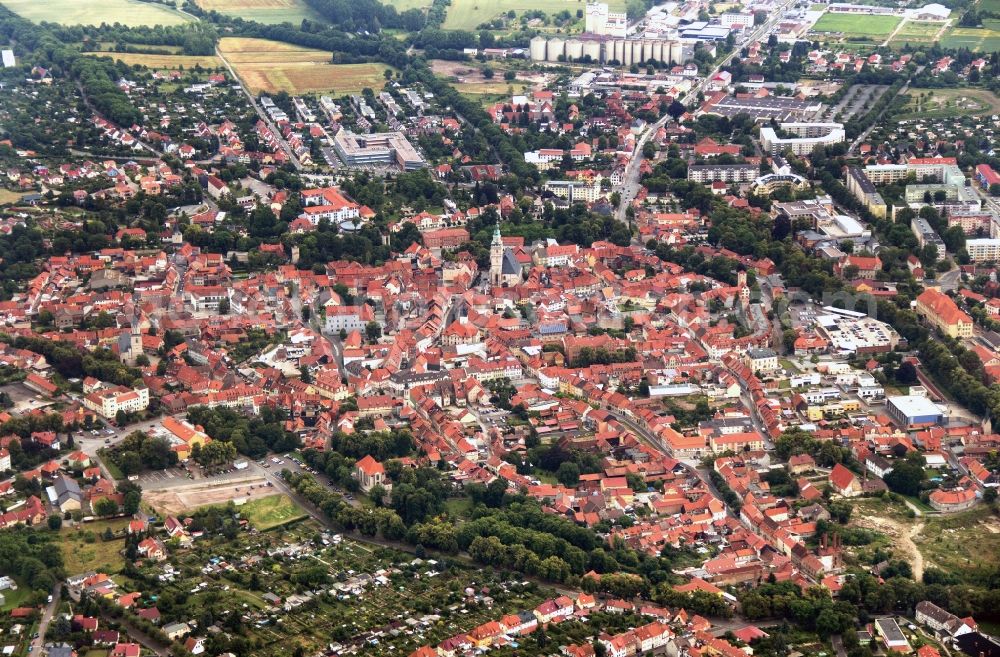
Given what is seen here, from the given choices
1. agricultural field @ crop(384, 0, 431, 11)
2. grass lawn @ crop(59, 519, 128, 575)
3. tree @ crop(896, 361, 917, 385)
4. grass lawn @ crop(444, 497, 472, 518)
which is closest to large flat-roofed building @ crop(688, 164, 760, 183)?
tree @ crop(896, 361, 917, 385)

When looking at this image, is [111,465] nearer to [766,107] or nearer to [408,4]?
[766,107]

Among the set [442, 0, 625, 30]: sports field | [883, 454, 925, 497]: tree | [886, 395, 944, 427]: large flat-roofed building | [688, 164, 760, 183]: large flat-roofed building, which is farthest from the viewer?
[442, 0, 625, 30]: sports field

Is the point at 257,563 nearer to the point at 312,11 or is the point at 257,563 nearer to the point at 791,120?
the point at 791,120

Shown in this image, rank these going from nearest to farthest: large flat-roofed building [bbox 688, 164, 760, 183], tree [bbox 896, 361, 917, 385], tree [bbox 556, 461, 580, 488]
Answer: tree [bbox 556, 461, 580, 488] → tree [bbox 896, 361, 917, 385] → large flat-roofed building [bbox 688, 164, 760, 183]

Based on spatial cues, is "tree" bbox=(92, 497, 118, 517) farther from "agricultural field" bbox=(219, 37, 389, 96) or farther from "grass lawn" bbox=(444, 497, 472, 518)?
"agricultural field" bbox=(219, 37, 389, 96)

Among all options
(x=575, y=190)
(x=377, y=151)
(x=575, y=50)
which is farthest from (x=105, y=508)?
(x=575, y=50)

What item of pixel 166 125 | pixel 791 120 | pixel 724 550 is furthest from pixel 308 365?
pixel 791 120
